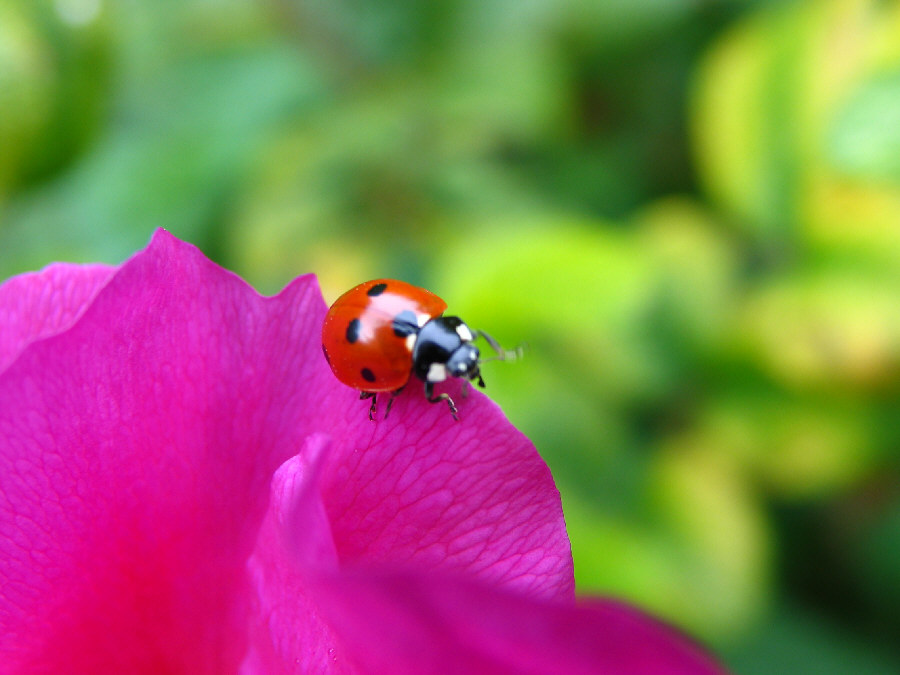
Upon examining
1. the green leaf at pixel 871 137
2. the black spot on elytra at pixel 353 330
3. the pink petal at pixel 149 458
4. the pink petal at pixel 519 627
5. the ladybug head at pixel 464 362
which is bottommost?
the pink petal at pixel 519 627

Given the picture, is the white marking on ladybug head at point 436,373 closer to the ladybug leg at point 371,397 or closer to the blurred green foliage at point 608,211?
the ladybug leg at point 371,397

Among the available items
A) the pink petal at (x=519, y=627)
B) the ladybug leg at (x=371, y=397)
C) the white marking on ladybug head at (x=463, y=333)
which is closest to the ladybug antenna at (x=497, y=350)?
Result: the white marking on ladybug head at (x=463, y=333)

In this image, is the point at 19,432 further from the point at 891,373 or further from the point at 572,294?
the point at 891,373

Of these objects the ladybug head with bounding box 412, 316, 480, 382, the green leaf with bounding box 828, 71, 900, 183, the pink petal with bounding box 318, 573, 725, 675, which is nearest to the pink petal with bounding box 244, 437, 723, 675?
the pink petal with bounding box 318, 573, 725, 675

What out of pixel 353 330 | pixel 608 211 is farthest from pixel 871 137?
pixel 608 211

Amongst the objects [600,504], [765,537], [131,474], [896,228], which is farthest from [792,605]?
[131,474]

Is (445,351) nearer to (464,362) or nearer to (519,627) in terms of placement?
(464,362)

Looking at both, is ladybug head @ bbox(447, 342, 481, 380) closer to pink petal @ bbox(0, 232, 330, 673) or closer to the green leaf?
pink petal @ bbox(0, 232, 330, 673)
